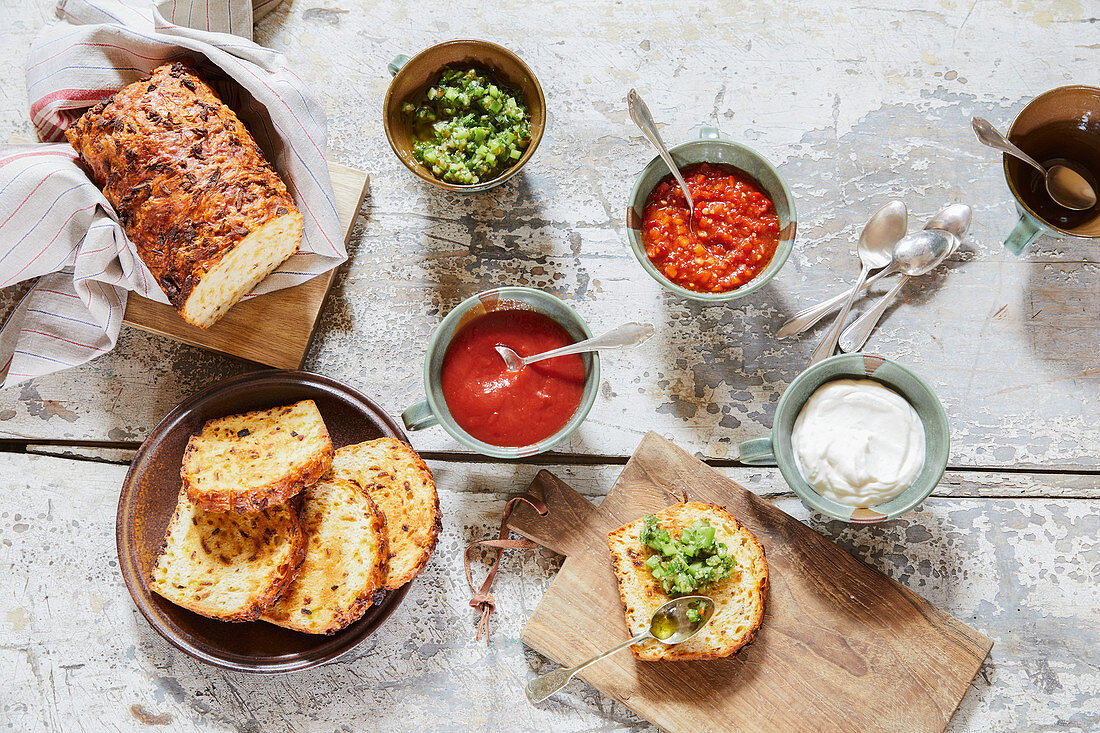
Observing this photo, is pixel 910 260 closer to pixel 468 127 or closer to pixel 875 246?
pixel 875 246

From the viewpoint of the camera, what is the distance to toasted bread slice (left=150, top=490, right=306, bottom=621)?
7.85 ft

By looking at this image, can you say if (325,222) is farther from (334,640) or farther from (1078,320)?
(1078,320)

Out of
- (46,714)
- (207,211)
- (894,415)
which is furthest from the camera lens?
(46,714)

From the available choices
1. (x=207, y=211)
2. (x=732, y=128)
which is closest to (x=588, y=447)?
(x=732, y=128)

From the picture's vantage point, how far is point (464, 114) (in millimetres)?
2688

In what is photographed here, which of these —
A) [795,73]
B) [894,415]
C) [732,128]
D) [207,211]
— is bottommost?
[894,415]

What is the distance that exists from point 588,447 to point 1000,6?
2.38 metres

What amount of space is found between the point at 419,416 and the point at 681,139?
4.87 ft

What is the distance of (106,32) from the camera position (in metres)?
2.51

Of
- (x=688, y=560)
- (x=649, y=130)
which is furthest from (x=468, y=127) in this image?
(x=688, y=560)

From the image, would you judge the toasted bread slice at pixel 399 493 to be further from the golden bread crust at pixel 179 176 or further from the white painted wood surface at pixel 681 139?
the golden bread crust at pixel 179 176

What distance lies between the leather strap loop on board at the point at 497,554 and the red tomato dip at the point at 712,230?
96 centimetres

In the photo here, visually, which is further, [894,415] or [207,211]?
[894,415]

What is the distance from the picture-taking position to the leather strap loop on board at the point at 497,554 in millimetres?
2752
